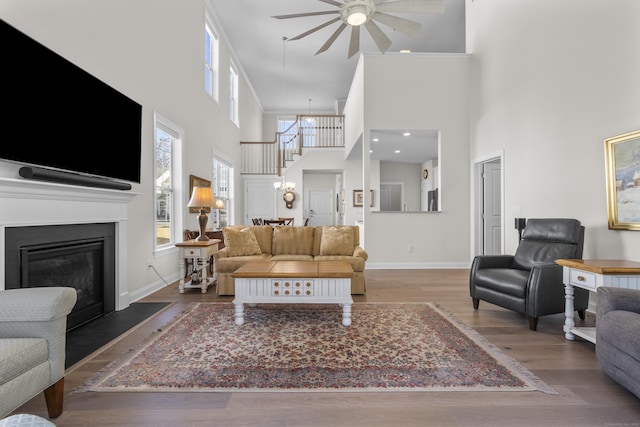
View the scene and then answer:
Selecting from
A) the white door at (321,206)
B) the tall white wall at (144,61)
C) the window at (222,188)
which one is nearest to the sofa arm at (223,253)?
the tall white wall at (144,61)

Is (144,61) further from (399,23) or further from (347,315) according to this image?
(347,315)

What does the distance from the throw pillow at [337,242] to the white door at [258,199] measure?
585 cm

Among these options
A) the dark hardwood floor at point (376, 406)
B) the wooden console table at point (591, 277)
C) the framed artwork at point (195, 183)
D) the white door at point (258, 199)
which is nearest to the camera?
the dark hardwood floor at point (376, 406)

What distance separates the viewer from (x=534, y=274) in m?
2.89

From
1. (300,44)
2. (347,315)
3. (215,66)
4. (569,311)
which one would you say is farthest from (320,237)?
(300,44)

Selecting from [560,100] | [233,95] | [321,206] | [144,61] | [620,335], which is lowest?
[620,335]

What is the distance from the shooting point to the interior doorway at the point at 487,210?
5.80 meters

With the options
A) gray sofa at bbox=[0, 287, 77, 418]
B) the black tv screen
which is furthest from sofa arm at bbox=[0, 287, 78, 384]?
the black tv screen

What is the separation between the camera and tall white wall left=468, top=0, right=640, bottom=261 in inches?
121

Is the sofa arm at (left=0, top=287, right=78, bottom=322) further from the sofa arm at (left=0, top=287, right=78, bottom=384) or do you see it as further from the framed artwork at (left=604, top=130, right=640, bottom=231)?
the framed artwork at (left=604, top=130, right=640, bottom=231)

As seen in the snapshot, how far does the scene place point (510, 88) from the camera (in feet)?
15.9

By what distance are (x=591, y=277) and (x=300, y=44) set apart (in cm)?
762

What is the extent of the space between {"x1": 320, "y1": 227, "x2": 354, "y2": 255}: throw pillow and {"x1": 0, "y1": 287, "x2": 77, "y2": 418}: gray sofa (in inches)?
124

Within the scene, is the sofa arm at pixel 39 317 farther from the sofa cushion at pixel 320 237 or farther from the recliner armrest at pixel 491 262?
the recliner armrest at pixel 491 262
